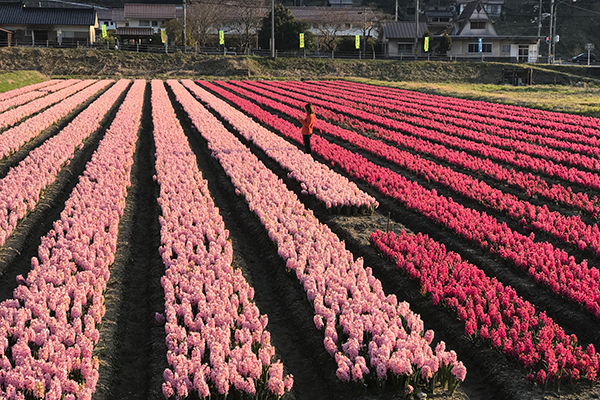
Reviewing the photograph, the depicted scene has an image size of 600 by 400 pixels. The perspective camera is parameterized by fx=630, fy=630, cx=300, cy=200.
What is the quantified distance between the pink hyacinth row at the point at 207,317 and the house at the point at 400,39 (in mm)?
71589

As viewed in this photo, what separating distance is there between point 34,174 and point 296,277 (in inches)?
332

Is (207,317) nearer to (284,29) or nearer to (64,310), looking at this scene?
(64,310)

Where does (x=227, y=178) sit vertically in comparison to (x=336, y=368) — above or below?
above

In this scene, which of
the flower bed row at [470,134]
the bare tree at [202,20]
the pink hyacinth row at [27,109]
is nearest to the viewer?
the flower bed row at [470,134]

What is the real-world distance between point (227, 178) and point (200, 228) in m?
5.28

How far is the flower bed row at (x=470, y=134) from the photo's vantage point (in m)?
17.2

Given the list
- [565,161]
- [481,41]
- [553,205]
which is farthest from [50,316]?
[481,41]

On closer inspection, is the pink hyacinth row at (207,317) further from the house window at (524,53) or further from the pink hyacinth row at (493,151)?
the house window at (524,53)

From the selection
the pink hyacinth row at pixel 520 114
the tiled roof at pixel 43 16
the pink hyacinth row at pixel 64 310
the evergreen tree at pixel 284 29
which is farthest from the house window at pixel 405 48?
the pink hyacinth row at pixel 64 310

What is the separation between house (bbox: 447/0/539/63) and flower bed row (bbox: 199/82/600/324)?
6736 centimetres

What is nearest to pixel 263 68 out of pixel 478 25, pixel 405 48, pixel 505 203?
pixel 405 48

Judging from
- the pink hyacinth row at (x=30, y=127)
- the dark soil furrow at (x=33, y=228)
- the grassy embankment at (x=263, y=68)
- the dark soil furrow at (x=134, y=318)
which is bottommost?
the dark soil furrow at (x=134, y=318)

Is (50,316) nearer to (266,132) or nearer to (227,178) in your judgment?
(227,178)

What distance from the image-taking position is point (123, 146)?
18422mm
